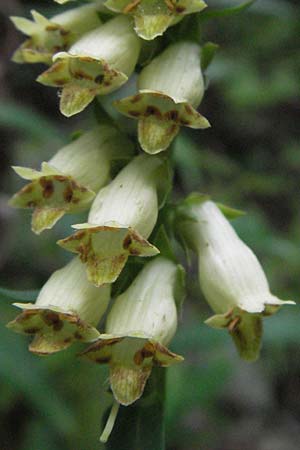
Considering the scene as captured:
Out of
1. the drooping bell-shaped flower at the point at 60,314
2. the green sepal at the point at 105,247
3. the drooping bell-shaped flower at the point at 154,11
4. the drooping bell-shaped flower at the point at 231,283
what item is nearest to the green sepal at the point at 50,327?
the drooping bell-shaped flower at the point at 60,314

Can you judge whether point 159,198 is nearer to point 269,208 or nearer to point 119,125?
point 119,125

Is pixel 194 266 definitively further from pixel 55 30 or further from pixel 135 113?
pixel 135 113

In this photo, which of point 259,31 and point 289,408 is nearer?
point 289,408

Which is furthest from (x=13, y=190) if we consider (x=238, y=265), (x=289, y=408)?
(x=238, y=265)

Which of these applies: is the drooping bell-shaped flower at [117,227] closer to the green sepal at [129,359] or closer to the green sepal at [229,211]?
the green sepal at [129,359]

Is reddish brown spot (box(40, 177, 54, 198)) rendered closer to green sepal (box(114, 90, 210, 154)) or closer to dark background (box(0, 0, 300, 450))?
green sepal (box(114, 90, 210, 154))

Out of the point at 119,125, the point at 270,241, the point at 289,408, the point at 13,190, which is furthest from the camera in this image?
the point at 13,190

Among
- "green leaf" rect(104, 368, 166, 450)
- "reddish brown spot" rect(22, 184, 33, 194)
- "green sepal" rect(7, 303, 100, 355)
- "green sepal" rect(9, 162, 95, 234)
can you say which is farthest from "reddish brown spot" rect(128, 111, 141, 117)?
"green leaf" rect(104, 368, 166, 450)
